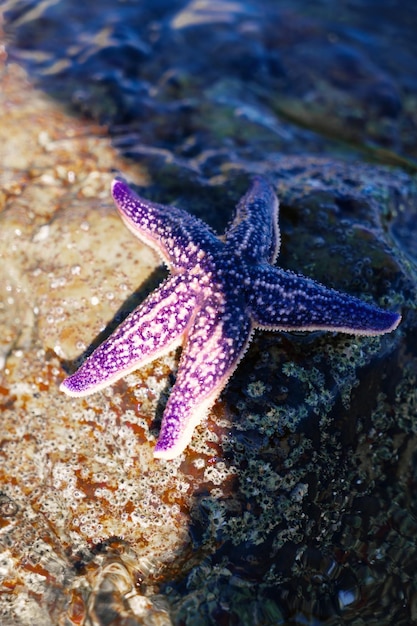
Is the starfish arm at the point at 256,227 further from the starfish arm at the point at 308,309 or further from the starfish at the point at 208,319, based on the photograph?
the starfish arm at the point at 308,309

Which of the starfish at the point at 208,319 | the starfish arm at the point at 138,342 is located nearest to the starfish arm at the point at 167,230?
the starfish at the point at 208,319

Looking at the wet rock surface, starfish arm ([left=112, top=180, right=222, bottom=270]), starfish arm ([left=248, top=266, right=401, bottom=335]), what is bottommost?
the wet rock surface

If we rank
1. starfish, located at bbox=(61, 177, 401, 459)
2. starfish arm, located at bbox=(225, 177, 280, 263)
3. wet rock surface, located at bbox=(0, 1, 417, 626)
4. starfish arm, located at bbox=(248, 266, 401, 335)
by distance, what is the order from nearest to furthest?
starfish, located at bbox=(61, 177, 401, 459), starfish arm, located at bbox=(248, 266, 401, 335), wet rock surface, located at bbox=(0, 1, 417, 626), starfish arm, located at bbox=(225, 177, 280, 263)

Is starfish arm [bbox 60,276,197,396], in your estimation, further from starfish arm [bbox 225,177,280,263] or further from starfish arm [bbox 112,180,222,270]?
starfish arm [bbox 225,177,280,263]

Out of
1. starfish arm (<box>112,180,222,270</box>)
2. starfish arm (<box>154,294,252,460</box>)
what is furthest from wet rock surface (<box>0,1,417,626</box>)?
starfish arm (<box>154,294,252,460</box>)

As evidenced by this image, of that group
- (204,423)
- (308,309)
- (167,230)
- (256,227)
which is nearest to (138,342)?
(204,423)

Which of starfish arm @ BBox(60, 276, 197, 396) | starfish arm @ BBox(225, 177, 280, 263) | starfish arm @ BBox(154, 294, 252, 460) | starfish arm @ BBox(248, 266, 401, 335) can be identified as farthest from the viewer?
starfish arm @ BBox(225, 177, 280, 263)
